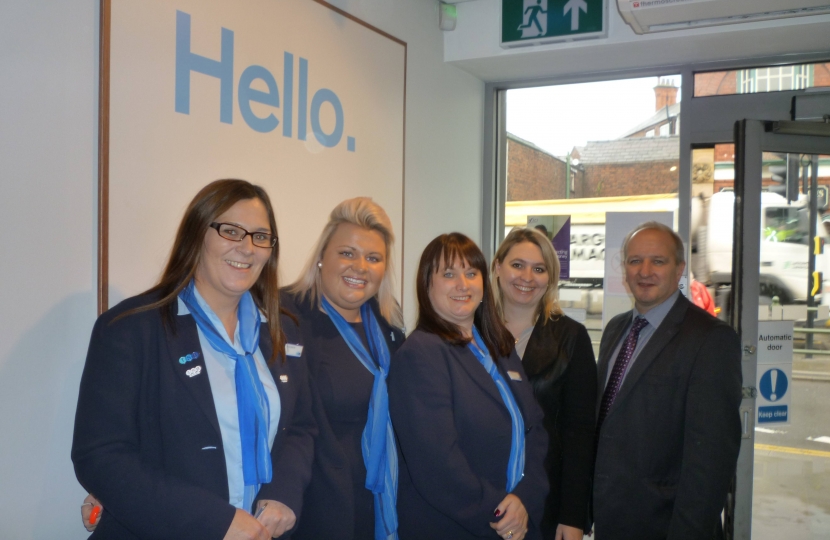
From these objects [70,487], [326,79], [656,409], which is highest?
[326,79]

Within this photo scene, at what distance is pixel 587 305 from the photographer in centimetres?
462

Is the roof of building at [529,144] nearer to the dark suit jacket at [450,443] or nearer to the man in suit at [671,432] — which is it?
the man in suit at [671,432]

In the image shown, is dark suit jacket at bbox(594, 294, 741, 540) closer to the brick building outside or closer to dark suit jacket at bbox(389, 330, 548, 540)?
dark suit jacket at bbox(389, 330, 548, 540)

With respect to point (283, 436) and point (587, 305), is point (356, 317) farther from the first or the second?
point (587, 305)

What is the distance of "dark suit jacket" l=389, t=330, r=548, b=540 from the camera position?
75.9 inches

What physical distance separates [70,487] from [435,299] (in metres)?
1.25

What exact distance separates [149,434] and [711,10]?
3250 millimetres

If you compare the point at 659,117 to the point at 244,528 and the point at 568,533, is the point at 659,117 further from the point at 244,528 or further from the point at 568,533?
the point at 244,528

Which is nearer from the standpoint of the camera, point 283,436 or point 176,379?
point 176,379

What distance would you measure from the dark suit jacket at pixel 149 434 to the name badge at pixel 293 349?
314 millimetres

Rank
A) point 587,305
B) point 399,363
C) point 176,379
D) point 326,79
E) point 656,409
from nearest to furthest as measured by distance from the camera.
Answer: point 176,379 → point 399,363 → point 656,409 → point 326,79 → point 587,305

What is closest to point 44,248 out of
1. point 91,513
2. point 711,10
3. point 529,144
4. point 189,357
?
point 189,357

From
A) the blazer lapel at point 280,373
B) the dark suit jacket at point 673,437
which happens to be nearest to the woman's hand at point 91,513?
the blazer lapel at point 280,373

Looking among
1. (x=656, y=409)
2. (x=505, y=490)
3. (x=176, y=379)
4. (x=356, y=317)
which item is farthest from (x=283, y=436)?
(x=656, y=409)
